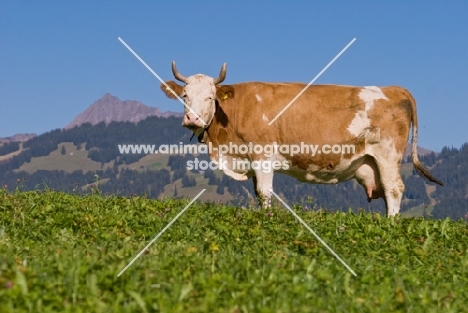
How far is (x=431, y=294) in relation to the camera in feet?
25.7

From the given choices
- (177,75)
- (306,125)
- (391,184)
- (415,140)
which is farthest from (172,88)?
(415,140)

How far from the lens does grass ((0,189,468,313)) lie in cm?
680

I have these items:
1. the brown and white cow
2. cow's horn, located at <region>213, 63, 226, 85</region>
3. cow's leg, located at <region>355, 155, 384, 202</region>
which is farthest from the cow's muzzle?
cow's leg, located at <region>355, 155, 384, 202</region>

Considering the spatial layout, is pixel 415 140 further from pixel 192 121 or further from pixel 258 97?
pixel 192 121

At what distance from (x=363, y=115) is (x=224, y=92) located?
352 centimetres

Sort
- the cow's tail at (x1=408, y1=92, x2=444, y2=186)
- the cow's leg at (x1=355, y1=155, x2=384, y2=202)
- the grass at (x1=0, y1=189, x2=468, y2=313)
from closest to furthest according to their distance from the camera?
the grass at (x1=0, y1=189, x2=468, y2=313) → the cow's leg at (x1=355, y1=155, x2=384, y2=202) → the cow's tail at (x1=408, y1=92, x2=444, y2=186)

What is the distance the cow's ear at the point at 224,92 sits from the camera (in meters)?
18.6

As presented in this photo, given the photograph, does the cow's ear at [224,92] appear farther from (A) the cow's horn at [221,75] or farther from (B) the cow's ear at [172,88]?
(B) the cow's ear at [172,88]

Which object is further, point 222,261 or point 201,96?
point 201,96

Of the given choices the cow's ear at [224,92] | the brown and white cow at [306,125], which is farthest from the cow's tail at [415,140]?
the cow's ear at [224,92]

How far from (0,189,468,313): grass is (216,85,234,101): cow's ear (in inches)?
173

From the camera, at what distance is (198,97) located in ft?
60.0

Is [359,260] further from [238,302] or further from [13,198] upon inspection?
[13,198]

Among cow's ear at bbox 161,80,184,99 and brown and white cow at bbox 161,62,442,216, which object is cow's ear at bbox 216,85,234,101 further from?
cow's ear at bbox 161,80,184,99
